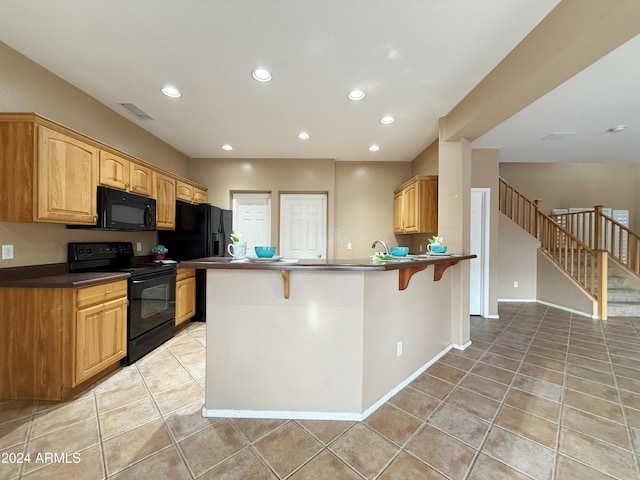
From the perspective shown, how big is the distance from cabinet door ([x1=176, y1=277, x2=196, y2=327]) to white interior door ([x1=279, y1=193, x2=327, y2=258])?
5.37 ft

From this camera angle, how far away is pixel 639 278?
4496mm

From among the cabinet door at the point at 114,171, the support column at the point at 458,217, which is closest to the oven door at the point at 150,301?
the cabinet door at the point at 114,171

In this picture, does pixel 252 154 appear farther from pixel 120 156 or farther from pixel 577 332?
pixel 577 332

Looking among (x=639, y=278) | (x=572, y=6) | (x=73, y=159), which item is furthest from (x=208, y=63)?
(x=639, y=278)

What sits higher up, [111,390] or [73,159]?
[73,159]

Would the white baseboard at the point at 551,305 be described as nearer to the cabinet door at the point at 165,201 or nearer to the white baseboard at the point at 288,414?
the white baseboard at the point at 288,414

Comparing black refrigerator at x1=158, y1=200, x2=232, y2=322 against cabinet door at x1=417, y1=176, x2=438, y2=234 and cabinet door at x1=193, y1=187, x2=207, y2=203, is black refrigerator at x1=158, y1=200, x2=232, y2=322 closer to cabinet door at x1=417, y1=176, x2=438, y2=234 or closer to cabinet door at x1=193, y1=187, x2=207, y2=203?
cabinet door at x1=193, y1=187, x2=207, y2=203

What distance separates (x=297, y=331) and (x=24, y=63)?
123 inches

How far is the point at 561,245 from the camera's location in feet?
16.3

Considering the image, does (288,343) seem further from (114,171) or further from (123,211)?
(114,171)

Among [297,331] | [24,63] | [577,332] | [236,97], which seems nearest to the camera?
[297,331]

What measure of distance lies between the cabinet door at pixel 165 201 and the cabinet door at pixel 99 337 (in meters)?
1.31

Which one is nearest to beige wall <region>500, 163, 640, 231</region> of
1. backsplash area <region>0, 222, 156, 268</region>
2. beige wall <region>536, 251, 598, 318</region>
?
beige wall <region>536, 251, 598, 318</region>

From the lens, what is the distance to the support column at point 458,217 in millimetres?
2904
